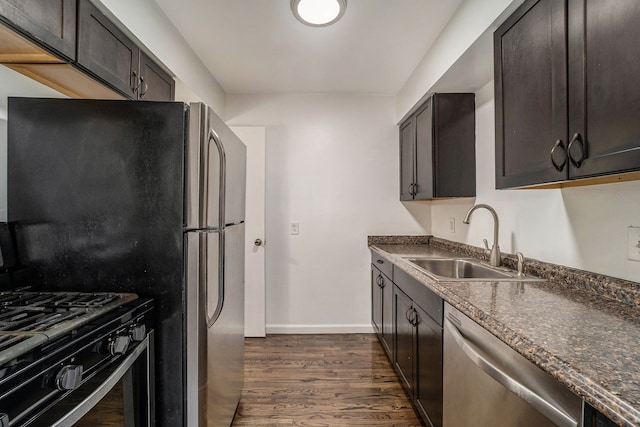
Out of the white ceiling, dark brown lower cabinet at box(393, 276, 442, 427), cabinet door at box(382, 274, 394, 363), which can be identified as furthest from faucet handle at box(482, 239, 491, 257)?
the white ceiling

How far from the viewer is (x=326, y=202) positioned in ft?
10.5

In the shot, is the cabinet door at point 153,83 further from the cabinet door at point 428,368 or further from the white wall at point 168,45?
the cabinet door at point 428,368

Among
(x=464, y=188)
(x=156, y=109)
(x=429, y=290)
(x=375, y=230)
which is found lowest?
(x=429, y=290)

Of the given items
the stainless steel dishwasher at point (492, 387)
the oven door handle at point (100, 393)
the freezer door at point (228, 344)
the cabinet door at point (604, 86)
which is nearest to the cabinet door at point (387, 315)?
the stainless steel dishwasher at point (492, 387)

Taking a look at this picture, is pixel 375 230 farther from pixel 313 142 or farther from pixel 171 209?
pixel 171 209

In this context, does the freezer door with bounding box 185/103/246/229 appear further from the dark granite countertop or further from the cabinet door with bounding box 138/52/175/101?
the dark granite countertop

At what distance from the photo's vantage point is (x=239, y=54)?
242 cm

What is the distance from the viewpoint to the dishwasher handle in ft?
2.39

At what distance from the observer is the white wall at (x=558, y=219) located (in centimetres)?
123

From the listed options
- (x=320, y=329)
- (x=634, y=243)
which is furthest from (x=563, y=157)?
(x=320, y=329)

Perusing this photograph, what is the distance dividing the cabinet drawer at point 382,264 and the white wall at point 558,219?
2.11 feet

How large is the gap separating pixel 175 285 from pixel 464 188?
81.2 inches

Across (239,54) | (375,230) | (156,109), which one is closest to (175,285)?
(156,109)

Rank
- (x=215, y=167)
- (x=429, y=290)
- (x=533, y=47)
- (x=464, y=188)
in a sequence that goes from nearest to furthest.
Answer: (x=533, y=47)
(x=215, y=167)
(x=429, y=290)
(x=464, y=188)
